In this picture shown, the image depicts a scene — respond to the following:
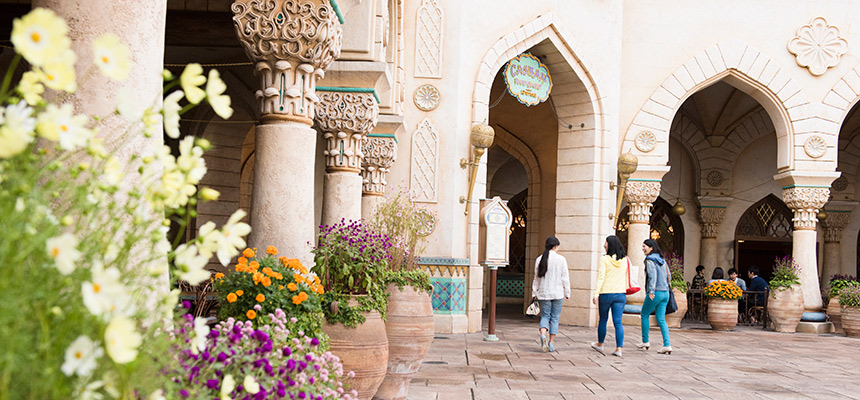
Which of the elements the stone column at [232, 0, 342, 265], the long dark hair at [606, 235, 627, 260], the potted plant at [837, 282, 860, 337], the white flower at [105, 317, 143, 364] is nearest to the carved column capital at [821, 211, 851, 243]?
the potted plant at [837, 282, 860, 337]

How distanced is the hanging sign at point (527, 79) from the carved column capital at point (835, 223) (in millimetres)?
9688

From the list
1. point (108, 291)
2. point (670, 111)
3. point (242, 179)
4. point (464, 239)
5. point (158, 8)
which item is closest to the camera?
point (108, 291)

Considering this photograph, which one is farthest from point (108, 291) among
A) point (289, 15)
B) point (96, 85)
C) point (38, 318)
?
point (289, 15)

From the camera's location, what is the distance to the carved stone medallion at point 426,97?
11.5 meters

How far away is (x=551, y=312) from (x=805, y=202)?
7.50 meters

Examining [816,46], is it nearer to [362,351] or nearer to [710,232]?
[710,232]

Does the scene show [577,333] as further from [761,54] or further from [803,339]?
[761,54]

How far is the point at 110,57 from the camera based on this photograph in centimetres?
130

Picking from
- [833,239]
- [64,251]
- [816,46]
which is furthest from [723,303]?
[64,251]

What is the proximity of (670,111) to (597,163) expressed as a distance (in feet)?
6.00

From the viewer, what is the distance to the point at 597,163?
1323 cm

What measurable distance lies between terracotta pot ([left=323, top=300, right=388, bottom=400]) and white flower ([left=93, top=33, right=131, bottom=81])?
344cm

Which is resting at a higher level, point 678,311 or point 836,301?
point 836,301

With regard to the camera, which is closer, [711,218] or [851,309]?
[851,309]
